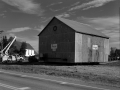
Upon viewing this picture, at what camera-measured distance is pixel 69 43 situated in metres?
28.3

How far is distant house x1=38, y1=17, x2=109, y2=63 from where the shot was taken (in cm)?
2805

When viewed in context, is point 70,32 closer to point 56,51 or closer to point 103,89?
point 56,51

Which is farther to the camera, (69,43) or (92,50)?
(92,50)

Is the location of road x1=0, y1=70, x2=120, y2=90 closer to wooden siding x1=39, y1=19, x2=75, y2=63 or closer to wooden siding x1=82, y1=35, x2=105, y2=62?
wooden siding x1=39, y1=19, x2=75, y2=63

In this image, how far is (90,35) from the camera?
103 ft

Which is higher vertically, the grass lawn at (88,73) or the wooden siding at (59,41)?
the wooden siding at (59,41)

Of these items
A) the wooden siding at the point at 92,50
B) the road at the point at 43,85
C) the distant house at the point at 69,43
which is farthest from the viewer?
the wooden siding at the point at 92,50

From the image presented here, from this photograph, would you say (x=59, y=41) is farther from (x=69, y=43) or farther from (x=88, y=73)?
(x=88, y=73)

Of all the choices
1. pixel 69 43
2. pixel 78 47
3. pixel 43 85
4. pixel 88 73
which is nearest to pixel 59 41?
pixel 69 43

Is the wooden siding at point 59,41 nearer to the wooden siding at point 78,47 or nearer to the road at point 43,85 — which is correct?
the wooden siding at point 78,47

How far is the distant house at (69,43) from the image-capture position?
92.0 ft

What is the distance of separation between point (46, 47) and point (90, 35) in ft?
32.0

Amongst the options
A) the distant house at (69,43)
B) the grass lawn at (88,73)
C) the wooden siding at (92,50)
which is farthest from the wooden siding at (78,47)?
the grass lawn at (88,73)

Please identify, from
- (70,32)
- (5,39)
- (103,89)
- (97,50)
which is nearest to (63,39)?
(70,32)
